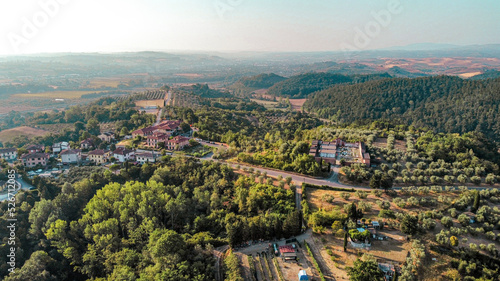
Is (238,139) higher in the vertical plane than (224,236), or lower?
higher

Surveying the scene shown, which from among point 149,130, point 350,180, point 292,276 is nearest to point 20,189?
point 149,130

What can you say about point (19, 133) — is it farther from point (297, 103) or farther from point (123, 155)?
point (297, 103)

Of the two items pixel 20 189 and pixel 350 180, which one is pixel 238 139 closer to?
pixel 350 180

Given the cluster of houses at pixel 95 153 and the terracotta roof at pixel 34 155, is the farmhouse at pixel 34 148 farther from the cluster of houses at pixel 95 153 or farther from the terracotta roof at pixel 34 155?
the terracotta roof at pixel 34 155

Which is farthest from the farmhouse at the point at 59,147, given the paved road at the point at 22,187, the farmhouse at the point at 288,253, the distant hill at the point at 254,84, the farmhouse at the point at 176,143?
the distant hill at the point at 254,84

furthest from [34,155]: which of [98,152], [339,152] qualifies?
[339,152]

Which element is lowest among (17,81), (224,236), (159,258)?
(224,236)
